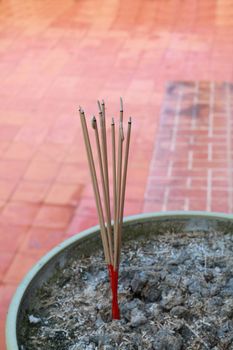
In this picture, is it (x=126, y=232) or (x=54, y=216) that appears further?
(x=54, y=216)

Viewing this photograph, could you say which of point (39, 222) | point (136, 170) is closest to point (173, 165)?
point (136, 170)

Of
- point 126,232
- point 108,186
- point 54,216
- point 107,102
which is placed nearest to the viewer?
point 108,186

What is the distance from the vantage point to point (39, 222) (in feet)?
9.89

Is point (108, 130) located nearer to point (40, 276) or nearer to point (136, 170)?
point (136, 170)

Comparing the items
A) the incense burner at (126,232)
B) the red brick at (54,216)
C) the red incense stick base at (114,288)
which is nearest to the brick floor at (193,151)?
the red brick at (54,216)

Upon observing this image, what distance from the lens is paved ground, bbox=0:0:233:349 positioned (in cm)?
312

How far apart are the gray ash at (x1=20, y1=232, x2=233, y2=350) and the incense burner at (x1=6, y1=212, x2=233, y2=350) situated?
0.02 meters

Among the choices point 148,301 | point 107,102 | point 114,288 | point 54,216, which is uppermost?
point 114,288

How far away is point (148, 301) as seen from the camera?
151 centimetres

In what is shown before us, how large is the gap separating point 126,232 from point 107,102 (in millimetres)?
2709

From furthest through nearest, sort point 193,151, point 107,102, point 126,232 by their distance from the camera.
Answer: point 107,102 → point 193,151 → point 126,232

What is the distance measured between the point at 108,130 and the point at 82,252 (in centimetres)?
232

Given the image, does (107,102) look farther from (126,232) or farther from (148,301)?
(148,301)

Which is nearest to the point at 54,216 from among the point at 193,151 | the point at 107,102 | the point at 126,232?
the point at 193,151
